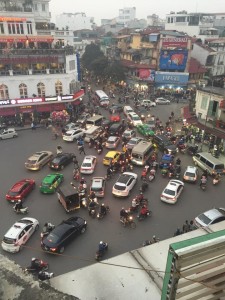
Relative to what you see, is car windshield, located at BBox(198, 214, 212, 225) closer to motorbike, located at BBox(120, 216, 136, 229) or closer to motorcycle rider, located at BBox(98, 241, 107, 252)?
motorbike, located at BBox(120, 216, 136, 229)

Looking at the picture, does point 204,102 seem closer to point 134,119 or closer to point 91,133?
point 134,119

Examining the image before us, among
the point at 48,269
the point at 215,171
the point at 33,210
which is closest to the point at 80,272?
the point at 48,269

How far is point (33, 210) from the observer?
69.5 feet

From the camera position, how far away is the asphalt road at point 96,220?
664 inches

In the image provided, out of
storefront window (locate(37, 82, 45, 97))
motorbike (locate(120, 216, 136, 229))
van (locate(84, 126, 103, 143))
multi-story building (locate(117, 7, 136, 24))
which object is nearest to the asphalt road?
motorbike (locate(120, 216, 136, 229))

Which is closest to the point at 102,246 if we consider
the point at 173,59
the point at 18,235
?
the point at 18,235

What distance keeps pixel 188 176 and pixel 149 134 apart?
38.6 ft

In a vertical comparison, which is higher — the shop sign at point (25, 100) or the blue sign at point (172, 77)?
the blue sign at point (172, 77)

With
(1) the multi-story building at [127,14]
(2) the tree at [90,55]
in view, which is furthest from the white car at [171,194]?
(1) the multi-story building at [127,14]

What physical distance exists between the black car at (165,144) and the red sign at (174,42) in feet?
95.4

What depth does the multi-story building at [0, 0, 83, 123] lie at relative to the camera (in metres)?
39.6

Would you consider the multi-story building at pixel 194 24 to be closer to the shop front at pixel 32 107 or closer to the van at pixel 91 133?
the shop front at pixel 32 107

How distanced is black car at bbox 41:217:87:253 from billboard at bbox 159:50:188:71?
4492cm

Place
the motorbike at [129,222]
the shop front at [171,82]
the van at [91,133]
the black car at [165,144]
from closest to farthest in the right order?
the motorbike at [129,222] < the black car at [165,144] < the van at [91,133] < the shop front at [171,82]
